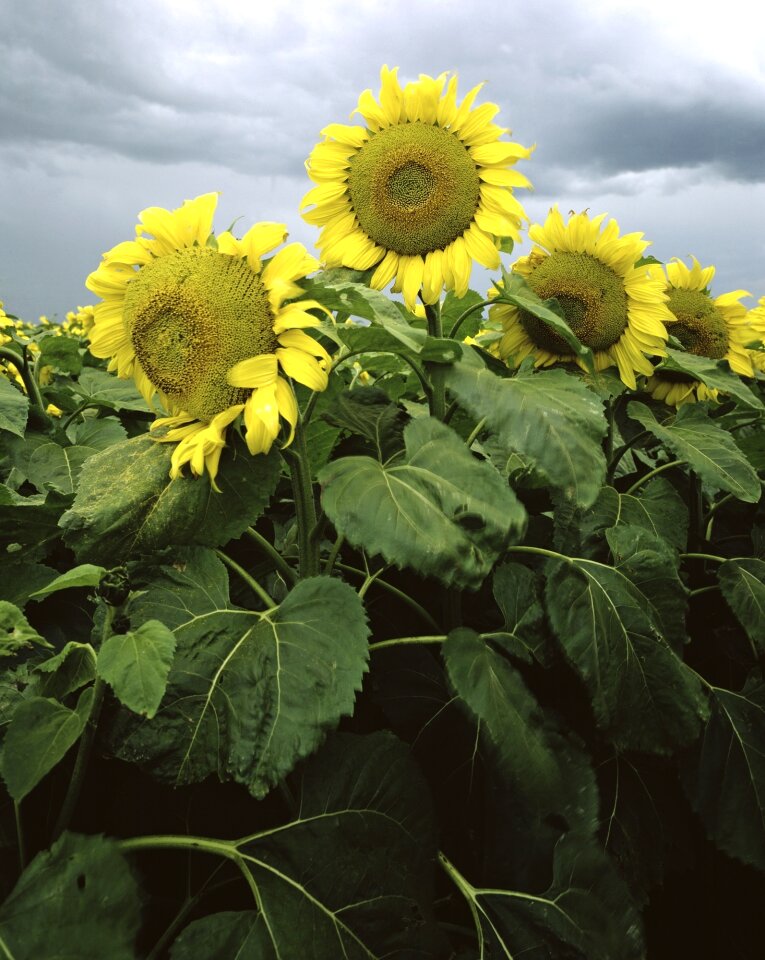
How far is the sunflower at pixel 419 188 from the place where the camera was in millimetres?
1677

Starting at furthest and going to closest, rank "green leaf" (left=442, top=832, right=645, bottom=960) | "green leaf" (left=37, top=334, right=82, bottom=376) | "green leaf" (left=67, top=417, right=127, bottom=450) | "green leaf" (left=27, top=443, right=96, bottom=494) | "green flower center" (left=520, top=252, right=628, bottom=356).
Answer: "green leaf" (left=37, top=334, right=82, bottom=376) < "green leaf" (left=67, top=417, right=127, bottom=450) < "green leaf" (left=27, top=443, right=96, bottom=494) < "green flower center" (left=520, top=252, right=628, bottom=356) < "green leaf" (left=442, top=832, right=645, bottom=960)

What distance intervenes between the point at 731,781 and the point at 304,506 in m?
1.01

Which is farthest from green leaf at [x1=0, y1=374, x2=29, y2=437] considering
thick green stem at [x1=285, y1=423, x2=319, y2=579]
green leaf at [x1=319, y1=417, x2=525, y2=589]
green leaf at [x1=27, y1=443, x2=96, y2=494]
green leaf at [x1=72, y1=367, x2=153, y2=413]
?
green leaf at [x1=319, y1=417, x2=525, y2=589]

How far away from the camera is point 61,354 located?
3.18 meters

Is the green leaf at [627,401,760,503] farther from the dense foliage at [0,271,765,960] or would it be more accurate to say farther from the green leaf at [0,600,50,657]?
the green leaf at [0,600,50,657]

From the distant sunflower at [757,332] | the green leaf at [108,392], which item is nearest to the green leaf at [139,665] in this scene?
the green leaf at [108,392]

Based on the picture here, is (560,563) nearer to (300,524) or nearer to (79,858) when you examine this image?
(300,524)

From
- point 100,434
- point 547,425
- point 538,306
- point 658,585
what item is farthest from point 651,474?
point 100,434

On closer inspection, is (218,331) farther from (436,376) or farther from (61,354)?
(61,354)

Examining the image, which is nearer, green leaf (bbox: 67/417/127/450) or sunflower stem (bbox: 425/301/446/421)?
sunflower stem (bbox: 425/301/446/421)

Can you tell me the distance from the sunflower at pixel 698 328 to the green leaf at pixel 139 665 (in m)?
1.63

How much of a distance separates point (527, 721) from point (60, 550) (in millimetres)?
988

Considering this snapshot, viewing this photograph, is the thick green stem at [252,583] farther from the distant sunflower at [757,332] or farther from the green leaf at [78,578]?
the distant sunflower at [757,332]

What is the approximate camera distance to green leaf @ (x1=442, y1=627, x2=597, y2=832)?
124cm
